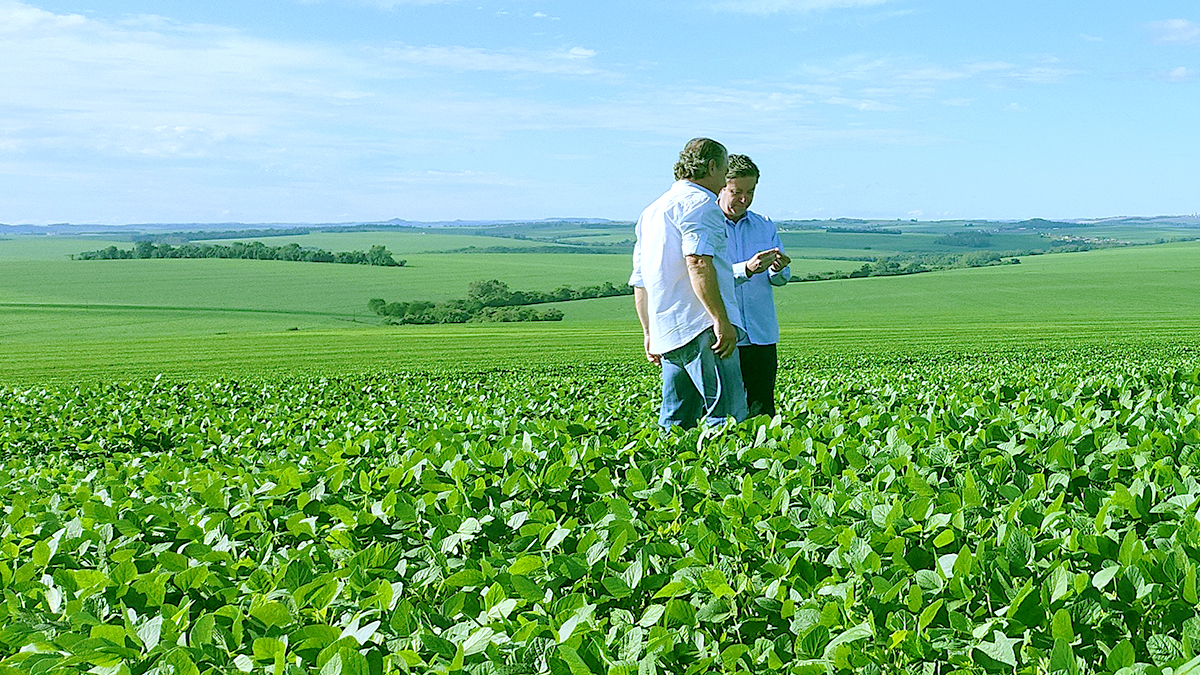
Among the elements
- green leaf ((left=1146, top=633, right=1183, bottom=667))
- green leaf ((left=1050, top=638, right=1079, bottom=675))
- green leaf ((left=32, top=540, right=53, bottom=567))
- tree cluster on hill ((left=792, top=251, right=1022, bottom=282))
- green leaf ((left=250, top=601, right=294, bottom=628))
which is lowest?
tree cluster on hill ((left=792, top=251, right=1022, bottom=282))

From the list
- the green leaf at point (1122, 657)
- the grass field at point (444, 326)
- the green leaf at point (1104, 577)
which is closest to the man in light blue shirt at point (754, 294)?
the green leaf at point (1104, 577)

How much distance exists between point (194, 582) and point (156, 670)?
2.52 feet

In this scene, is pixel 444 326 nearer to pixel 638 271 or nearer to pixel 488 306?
pixel 488 306

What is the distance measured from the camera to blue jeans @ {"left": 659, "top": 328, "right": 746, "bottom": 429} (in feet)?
21.5

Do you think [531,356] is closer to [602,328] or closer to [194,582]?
[602,328]

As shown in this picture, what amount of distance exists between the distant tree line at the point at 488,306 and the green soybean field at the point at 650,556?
54901 mm

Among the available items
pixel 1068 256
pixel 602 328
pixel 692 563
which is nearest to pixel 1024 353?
pixel 602 328

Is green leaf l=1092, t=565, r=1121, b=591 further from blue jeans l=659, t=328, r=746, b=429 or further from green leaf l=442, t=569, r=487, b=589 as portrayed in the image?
blue jeans l=659, t=328, r=746, b=429

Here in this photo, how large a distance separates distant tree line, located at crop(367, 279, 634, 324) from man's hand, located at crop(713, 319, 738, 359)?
174ft

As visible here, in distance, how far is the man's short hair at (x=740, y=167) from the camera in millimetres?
7445

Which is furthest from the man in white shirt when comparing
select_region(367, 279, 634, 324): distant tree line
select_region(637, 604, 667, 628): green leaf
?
select_region(367, 279, 634, 324): distant tree line

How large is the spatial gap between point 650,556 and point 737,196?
4.89m

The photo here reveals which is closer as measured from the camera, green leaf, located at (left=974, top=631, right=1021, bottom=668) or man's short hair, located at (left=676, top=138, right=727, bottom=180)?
green leaf, located at (left=974, top=631, right=1021, bottom=668)

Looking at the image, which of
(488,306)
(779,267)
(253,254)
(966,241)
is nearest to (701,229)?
(779,267)
